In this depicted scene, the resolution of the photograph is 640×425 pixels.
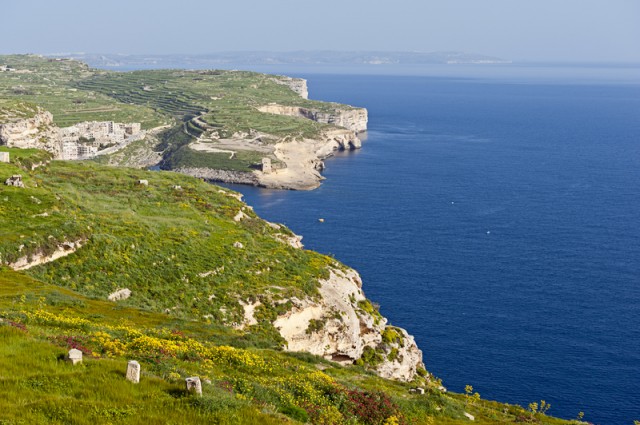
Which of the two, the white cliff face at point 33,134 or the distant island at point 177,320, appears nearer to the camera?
the distant island at point 177,320

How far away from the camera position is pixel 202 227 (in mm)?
74875

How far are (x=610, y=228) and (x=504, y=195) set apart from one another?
121 feet

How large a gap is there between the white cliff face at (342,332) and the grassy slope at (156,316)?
2209mm

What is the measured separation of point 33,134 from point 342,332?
103m

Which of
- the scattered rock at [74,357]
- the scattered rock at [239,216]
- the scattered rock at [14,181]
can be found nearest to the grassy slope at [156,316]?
the scattered rock at [74,357]

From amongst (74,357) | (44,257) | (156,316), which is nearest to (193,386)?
(74,357)

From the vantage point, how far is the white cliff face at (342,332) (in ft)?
195

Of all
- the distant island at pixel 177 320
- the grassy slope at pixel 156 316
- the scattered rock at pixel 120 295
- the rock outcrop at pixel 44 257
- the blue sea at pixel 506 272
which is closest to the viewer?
the grassy slope at pixel 156 316

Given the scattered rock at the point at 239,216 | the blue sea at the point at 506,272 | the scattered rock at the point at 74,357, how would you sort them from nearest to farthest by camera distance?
1. the scattered rock at the point at 74,357
2. the blue sea at the point at 506,272
3. the scattered rock at the point at 239,216

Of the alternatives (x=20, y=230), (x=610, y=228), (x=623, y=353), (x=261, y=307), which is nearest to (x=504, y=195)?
(x=610, y=228)

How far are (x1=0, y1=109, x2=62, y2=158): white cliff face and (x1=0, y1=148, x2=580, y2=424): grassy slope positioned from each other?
40508mm

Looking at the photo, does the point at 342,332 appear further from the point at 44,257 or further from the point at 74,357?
the point at 74,357

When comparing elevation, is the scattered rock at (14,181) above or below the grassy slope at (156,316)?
above

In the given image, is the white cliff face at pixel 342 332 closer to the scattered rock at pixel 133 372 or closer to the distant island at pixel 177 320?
the distant island at pixel 177 320
